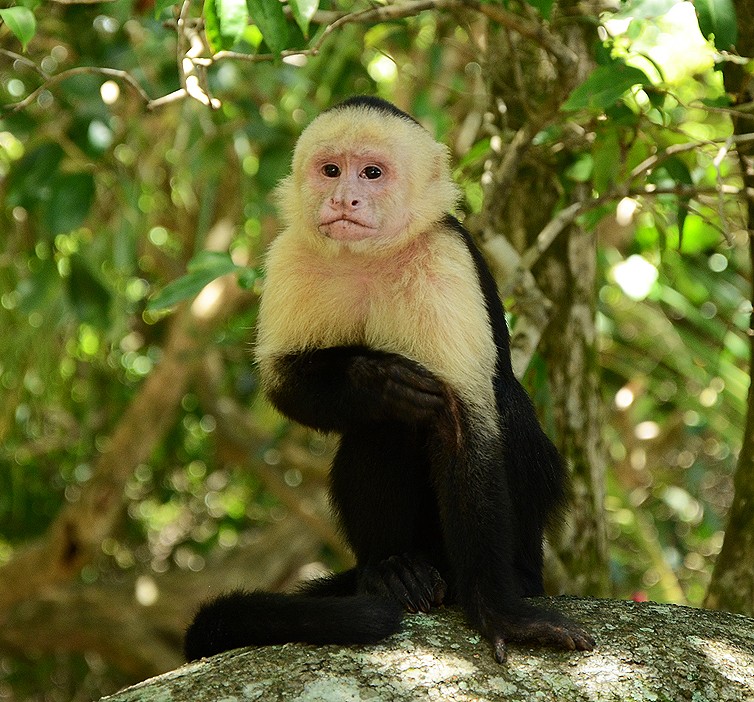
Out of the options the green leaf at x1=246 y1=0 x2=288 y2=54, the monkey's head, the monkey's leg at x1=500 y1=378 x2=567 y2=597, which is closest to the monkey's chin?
the monkey's head

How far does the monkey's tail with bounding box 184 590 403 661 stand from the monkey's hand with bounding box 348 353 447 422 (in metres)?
0.47

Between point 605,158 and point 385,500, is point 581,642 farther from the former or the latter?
point 605,158

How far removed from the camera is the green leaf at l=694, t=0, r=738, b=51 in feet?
8.33

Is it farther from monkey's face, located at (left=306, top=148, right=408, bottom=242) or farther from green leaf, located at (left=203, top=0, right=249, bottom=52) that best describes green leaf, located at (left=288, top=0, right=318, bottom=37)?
monkey's face, located at (left=306, top=148, right=408, bottom=242)

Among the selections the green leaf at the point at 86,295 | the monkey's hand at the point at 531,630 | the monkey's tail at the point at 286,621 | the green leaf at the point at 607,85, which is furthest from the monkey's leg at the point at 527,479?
the green leaf at the point at 86,295

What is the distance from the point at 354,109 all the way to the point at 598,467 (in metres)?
1.63

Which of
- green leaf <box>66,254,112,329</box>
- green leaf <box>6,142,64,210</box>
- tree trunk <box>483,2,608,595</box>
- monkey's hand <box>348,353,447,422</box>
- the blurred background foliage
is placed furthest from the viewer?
green leaf <box>66,254,112,329</box>

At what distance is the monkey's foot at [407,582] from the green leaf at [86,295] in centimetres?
207

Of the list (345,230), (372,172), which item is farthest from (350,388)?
(372,172)

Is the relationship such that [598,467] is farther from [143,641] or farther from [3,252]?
[143,641]

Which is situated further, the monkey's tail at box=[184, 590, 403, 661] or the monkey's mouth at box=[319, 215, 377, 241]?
the monkey's mouth at box=[319, 215, 377, 241]

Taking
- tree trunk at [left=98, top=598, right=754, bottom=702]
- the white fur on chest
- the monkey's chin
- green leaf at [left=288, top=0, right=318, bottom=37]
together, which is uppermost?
green leaf at [left=288, top=0, right=318, bottom=37]

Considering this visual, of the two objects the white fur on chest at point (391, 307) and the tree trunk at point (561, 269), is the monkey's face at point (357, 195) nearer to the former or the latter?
the white fur on chest at point (391, 307)

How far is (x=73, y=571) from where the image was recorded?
5.51 m
